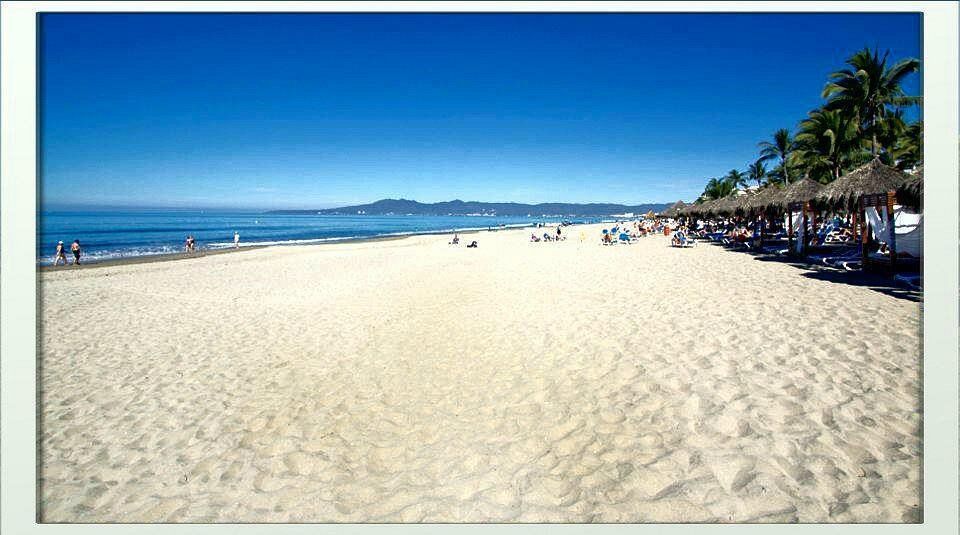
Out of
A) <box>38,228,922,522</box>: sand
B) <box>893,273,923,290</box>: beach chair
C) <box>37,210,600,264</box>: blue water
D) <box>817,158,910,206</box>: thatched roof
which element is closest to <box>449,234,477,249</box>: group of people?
<box>37,210,600,264</box>: blue water

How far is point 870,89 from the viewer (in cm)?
1631

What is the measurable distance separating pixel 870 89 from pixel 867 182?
1115cm

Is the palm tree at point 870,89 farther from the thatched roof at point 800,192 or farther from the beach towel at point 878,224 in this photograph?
the beach towel at point 878,224

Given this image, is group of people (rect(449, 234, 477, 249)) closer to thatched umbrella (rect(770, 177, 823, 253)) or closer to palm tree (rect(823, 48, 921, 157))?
thatched umbrella (rect(770, 177, 823, 253))

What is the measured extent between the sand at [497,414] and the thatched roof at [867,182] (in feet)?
11.6

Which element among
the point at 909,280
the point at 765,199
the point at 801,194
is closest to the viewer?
the point at 909,280

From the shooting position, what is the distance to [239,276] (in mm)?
13961

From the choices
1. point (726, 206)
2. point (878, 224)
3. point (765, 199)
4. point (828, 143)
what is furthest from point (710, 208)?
point (878, 224)

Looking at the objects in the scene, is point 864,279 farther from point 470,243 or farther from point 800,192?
point 470,243

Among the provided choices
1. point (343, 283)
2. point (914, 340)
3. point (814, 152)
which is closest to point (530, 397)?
point (914, 340)

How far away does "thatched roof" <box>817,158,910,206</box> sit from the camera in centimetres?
936

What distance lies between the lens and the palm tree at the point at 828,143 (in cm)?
1958

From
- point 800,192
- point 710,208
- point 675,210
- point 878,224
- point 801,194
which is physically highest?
point 675,210

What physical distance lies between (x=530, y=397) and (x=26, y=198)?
4.11 m
